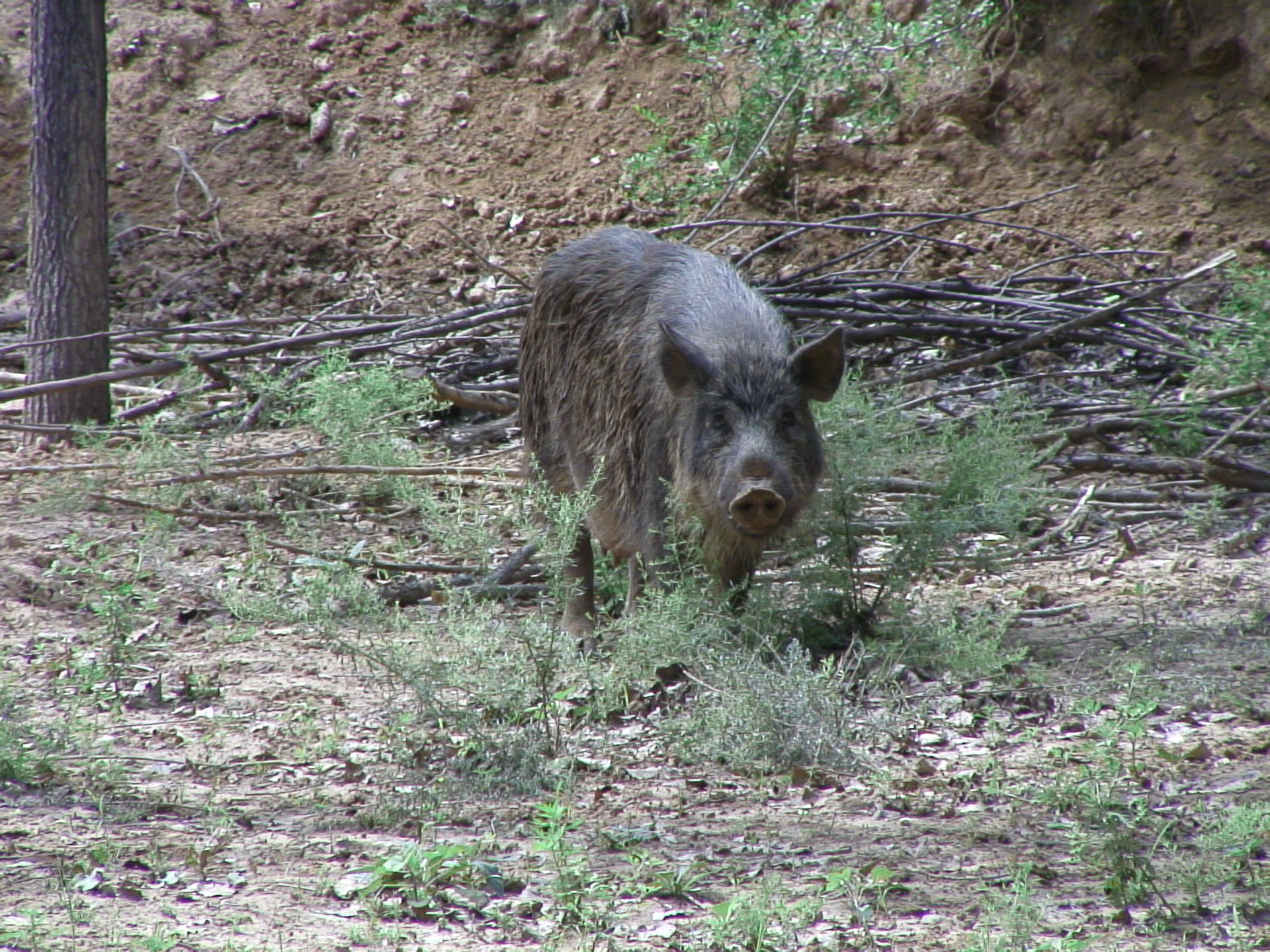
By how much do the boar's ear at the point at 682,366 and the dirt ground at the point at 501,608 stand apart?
125 centimetres

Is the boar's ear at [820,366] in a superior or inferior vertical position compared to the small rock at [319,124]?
inferior

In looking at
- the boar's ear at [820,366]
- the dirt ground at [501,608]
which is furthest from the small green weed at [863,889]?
the boar's ear at [820,366]

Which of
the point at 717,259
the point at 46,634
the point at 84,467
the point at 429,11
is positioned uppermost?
the point at 429,11

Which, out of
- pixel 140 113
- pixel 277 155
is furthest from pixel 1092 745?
pixel 140 113

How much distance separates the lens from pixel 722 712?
4188 mm

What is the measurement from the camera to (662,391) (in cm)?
507

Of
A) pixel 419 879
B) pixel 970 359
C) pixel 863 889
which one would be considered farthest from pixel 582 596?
pixel 970 359

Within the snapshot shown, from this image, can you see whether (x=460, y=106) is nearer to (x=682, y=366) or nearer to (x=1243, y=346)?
(x=1243, y=346)

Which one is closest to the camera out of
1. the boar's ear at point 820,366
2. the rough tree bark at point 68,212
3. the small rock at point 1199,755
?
the small rock at point 1199,755

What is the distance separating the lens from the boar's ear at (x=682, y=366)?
4.69m

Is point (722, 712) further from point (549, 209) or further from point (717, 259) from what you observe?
point (549, 209)

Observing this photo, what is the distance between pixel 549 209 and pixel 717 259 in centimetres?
627

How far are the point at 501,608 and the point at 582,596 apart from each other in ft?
1.19

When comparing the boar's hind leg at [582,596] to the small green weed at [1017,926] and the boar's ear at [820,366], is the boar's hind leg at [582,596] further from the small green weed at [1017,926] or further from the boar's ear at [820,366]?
the small green weed at [1017,926]
